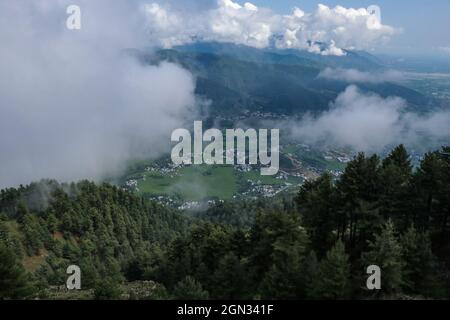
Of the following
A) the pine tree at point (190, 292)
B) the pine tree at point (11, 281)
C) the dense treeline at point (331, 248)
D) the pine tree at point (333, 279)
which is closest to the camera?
the pine tree at point (190, 292)

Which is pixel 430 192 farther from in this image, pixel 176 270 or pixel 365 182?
pixel 176 270

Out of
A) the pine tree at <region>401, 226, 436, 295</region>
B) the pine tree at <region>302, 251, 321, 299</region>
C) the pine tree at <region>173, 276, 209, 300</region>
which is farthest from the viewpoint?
the pine tree at <region>401, 226, 436, 295</region>

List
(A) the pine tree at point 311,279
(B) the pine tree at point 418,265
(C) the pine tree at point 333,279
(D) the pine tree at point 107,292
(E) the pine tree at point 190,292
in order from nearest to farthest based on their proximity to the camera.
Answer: (E) the pine tree at point 190,292 → (C) the pine tree at point 333,279 → (A) the pine tree at point 311,279 → (D) the pine tree at point 107,292 → (B) the pine tree at point 418,265

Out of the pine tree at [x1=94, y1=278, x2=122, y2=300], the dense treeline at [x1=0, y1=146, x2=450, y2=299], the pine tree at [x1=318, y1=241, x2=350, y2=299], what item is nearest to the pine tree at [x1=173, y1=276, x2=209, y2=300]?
the dense treeline at [x1=0, y1=146, x2=450, y2=299]

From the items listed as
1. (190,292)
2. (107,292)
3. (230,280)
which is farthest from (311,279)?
(107,292)

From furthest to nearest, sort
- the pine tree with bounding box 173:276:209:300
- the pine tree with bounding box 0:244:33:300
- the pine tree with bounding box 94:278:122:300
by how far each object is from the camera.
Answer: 1. the pine tree with bounding box 0:244:33:300
2. the pine tree with bounding box 94:278:122:300
3. the pine tree with bounding box 173:276:209:300

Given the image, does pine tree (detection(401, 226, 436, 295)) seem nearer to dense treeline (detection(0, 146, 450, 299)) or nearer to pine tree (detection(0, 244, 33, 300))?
dense treeline (detection(0, 146, 450, 299))

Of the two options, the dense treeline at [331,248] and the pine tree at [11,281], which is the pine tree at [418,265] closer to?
the dense treeline at [331,248]

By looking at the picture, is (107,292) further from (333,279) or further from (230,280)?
(333,279)

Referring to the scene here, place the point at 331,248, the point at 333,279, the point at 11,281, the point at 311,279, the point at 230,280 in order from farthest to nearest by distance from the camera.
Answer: the point at 331,248 < the point at 230,280 < the point at 11,281 < the point at 311,279 < the point at 333,279

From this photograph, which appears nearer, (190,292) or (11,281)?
(190,292)

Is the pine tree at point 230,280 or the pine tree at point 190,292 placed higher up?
the pine tree at point 190,292

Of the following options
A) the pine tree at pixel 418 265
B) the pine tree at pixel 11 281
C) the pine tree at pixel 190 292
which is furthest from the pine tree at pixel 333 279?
the pine tree at pixel 11 281
